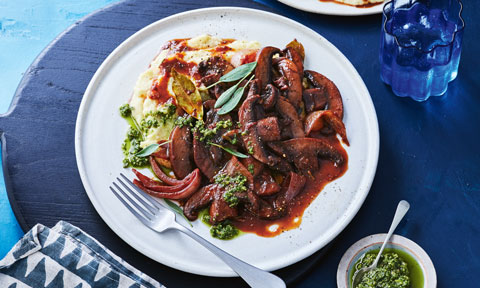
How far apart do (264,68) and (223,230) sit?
1.42 meters

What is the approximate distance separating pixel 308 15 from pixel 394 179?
193 cm

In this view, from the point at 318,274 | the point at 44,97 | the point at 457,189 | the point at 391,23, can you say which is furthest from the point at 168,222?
the point at 391,23

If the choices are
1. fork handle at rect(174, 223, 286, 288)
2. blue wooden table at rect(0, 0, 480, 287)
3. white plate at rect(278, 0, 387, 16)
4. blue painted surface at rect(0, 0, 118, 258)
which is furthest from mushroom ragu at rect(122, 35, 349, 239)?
blue painted surface at rect(0, 0, 118, 258)

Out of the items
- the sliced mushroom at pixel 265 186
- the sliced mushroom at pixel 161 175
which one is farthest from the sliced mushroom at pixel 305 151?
the sliced mushroom at pixel 161 175

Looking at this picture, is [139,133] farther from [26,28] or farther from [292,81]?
[26,28]

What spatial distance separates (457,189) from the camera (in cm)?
444

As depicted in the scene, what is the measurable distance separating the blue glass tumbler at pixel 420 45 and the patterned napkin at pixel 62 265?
2.71 metres

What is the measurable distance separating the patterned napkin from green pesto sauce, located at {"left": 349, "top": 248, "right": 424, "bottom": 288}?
1.46 meters

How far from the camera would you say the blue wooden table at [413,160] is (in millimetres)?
4180

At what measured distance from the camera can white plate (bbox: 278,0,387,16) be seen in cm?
531

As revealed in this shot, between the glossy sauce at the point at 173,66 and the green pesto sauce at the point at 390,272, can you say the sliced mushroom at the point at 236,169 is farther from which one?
the green pesto sauce at the point at 390,272

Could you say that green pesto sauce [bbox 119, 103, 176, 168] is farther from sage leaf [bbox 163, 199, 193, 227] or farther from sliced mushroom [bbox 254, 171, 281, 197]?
sliced mushroom [bbox 254, 171, 281, 197]

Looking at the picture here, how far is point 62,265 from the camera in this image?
3.95 meters

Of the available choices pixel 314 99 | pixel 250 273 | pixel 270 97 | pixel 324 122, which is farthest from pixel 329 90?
pixel 250 273
